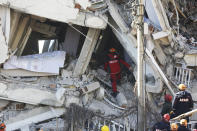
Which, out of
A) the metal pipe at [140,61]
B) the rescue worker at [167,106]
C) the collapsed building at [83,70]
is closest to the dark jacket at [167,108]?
the rescue worker at [167,106]

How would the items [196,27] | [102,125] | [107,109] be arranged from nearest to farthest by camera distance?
1. [102,125]
2. [107,109]
3. [196,27]

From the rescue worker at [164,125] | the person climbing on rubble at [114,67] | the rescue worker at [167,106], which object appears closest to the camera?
the rescue worker at [164,125]

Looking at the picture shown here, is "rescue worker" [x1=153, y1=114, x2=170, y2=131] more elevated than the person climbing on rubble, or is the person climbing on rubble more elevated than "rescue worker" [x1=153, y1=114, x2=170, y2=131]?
the person climbing on rubble

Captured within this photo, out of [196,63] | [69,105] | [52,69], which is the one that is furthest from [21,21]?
[196,63]

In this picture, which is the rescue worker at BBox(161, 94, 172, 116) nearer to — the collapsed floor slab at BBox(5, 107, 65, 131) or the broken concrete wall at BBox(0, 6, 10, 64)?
the collapsed floor slab at BBox(5, 107, 65, 131)

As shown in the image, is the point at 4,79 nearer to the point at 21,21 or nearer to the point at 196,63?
the point at 21,21

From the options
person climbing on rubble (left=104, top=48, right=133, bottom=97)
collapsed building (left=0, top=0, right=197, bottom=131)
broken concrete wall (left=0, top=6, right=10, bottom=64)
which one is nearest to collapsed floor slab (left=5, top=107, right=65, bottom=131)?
collapsed building (left=0, top=0, right=197, bottom=131)

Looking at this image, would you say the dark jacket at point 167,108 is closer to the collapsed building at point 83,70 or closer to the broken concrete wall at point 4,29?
the collapsed building at point 83,70

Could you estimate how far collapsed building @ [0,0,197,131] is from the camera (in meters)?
11.7

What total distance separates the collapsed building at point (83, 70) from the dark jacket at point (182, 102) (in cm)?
93

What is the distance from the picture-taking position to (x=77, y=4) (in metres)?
11.8

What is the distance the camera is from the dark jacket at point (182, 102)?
35.5ft

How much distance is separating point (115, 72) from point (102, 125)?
2.13 metres

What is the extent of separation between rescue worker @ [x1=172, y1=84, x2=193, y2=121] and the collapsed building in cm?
94
